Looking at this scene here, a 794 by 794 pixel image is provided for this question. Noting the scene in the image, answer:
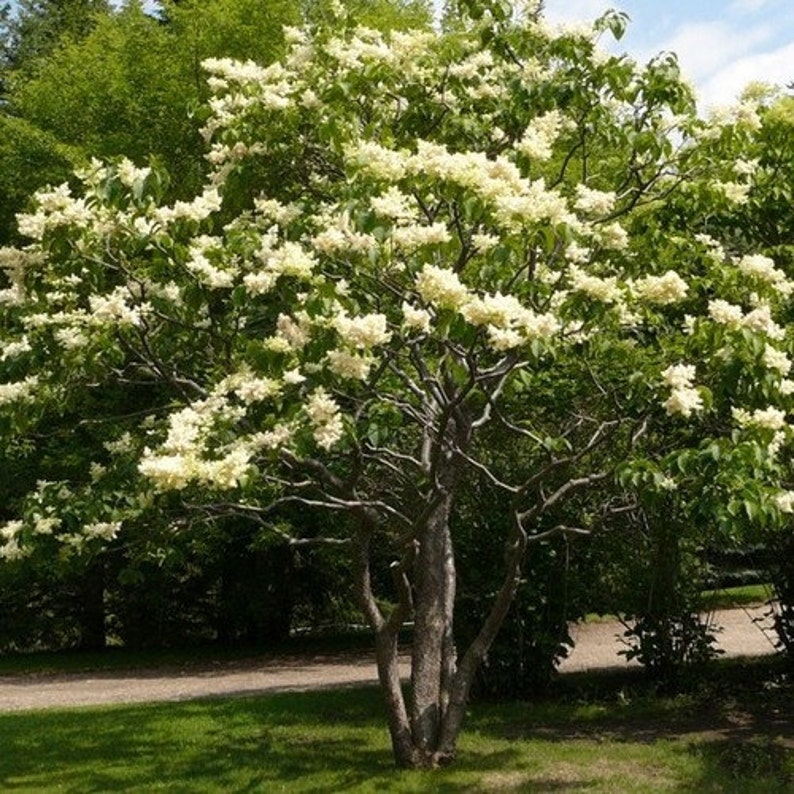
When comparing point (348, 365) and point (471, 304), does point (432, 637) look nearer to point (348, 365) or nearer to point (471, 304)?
point (348, 365)

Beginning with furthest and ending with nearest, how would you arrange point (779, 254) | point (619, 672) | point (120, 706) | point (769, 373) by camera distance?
point (619, 672), point (120, 706), point (779, 254), point (769, 373)

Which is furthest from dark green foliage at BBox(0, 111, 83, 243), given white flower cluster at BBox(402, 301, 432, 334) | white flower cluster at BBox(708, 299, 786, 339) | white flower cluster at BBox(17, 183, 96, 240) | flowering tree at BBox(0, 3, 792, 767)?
white flower cluster at BBox(708, 299, 786, 339)

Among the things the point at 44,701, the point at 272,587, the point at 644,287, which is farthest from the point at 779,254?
the point at 272,587

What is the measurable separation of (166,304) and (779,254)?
16.2 feet

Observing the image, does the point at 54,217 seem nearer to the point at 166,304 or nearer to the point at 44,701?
the point at 166,304

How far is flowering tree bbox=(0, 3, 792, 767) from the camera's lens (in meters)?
5.80

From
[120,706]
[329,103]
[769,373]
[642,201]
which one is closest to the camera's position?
[769,373]

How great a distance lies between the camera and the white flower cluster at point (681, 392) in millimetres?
5570

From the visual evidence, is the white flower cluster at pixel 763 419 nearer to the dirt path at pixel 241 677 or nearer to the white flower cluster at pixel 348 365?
the white flower cluster at pixel 348 365

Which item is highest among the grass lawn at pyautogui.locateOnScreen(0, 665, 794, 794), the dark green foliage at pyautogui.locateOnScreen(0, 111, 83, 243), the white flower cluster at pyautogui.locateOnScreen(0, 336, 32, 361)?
the dark green foliage at pyautogui.locateOnScreen(0, 111, 83, 243)

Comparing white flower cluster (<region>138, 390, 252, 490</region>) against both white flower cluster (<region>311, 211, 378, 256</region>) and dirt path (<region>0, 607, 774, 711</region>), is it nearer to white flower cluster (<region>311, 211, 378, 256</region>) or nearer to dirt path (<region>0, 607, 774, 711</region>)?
white flower cluster (<region>311, 211, 378, 256</region>)

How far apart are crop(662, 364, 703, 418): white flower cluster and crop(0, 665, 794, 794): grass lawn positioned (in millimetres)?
3157

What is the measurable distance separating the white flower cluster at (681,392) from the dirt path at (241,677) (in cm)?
753

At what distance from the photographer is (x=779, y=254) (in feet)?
29.0
